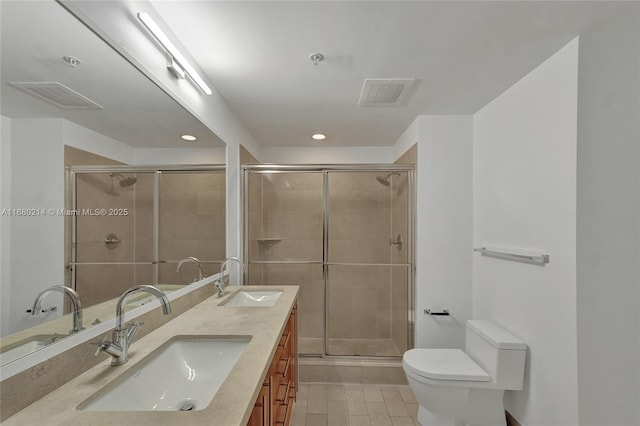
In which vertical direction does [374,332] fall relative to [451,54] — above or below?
below

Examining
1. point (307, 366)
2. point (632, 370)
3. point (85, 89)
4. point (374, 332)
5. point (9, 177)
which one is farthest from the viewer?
point (374, 332)

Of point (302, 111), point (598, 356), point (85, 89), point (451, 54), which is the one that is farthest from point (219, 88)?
point (598, 356)

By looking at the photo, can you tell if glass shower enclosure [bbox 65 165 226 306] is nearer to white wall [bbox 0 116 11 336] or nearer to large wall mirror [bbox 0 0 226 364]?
large wall mirror [bbox 0 0 226 364]

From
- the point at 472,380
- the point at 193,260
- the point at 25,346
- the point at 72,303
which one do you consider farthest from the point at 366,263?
the point at 25,346

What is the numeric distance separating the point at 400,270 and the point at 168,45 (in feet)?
8.53

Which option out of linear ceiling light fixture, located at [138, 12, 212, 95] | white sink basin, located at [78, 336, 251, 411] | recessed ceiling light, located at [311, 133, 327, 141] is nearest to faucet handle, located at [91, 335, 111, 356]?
white sink basin, located at [78, 336, 251, 411]

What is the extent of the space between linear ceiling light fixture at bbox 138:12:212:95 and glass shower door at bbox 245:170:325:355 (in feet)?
4.65

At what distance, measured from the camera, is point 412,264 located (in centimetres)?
296

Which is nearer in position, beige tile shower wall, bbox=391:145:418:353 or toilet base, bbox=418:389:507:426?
toilet base, bbox=418:389:507:426

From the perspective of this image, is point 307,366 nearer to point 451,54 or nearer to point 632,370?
point 632,370

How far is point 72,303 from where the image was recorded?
3.34ft

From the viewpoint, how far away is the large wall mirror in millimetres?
820

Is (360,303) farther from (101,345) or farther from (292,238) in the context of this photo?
(101,345)

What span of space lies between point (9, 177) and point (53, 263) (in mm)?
278
